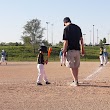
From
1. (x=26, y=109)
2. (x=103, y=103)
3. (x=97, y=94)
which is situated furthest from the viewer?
(x=97, y=94)

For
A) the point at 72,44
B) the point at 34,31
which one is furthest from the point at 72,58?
the point at 34,31

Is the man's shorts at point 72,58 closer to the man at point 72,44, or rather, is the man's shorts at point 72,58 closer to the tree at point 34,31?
the man at point 72,44

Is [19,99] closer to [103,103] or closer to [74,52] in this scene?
[103,103]

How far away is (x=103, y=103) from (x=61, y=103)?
0.92 meters

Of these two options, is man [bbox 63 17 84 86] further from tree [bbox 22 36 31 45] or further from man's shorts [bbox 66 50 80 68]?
tree [bbox 22 36 31 45]

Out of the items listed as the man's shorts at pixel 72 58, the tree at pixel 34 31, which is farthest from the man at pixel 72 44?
the tree at pixel 34 31

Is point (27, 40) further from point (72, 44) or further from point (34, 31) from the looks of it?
point (72, 44)

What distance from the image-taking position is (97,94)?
8.96 metres

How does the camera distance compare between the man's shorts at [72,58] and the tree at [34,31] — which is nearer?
the man's shorts at [72,58]

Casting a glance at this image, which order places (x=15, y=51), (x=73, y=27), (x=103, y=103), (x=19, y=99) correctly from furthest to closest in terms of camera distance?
(x=15, y=51)
(x=73, y=27)
(x=19, y=99)
(x=103, y=103)

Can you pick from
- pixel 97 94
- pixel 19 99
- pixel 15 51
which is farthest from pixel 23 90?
pixel 15 51

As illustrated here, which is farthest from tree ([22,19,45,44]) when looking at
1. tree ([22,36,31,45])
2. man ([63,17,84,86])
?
man ([63,17,84,86])

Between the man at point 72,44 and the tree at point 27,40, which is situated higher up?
the tree at point 27,40

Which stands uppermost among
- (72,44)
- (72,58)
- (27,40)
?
(27,40)
